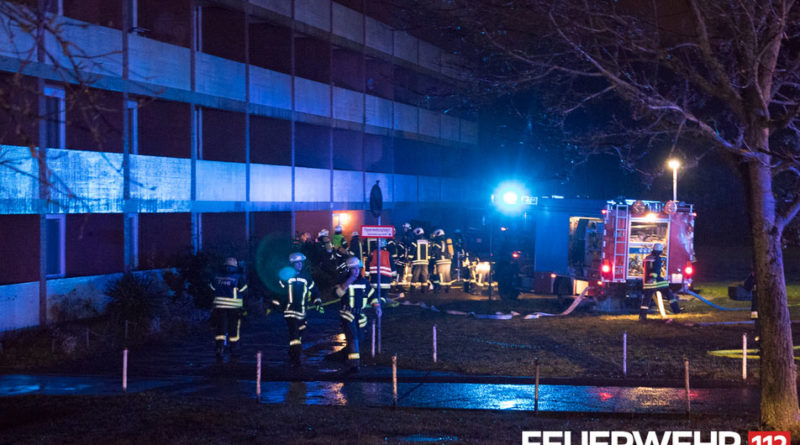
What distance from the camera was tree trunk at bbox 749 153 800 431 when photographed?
842cm

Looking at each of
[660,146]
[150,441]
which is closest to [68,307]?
[150,441]

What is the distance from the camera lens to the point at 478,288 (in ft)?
83.3

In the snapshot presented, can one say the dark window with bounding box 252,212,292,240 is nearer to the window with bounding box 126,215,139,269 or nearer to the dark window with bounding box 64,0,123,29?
the window with bounding box 126,215,139,269

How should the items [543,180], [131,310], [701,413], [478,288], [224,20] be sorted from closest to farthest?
1. [701,413]
2. [131,310]
3. [224,20]
4. [478,288]
5. [543,180]

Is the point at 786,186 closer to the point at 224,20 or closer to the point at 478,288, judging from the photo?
the point at 478,288

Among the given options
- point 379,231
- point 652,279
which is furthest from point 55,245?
point 652,279

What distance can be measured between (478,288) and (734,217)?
56.8ft

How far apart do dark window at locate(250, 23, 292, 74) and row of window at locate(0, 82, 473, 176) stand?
2.05m

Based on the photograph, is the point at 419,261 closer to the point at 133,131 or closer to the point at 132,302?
the point at 133,131

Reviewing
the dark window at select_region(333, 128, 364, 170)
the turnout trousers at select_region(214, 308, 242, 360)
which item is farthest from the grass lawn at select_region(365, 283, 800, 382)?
the dark window at select_region(333, 128, 364, 170)

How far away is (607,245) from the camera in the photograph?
63.4ft

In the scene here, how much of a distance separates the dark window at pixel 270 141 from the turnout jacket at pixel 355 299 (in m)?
13.0

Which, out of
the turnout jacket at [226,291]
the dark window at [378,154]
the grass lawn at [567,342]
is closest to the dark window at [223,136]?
the grass lawn at [567,342]

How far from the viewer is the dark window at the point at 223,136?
74.5 ft
